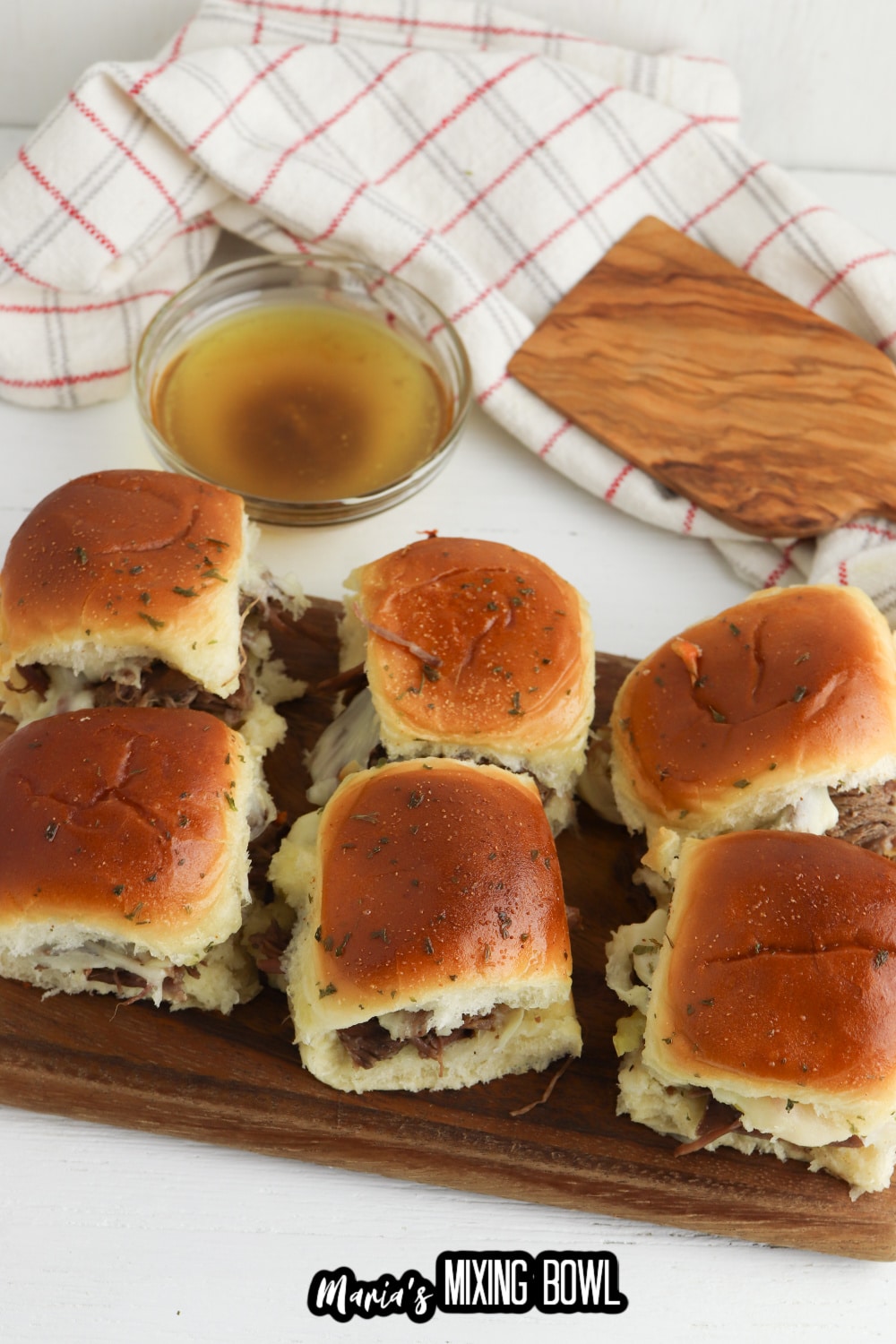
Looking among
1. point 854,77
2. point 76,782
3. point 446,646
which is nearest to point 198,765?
point 76,782

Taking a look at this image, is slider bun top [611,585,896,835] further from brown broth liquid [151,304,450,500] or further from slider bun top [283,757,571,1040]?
brown broth liquid [151,304,450,500]

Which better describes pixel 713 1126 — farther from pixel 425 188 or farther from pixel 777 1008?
pixel 425 188

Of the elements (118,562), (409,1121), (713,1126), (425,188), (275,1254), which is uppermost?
(425,188)

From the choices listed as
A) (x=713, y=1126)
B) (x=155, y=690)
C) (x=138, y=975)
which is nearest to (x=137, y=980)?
(x=138, y=975)

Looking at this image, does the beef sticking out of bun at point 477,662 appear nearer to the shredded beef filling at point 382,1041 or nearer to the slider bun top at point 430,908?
the slider bun top at point 430,908

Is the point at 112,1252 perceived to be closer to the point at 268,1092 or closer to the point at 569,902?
the point at 268,1092

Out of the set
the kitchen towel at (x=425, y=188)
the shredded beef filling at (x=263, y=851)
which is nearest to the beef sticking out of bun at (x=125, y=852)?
the shredded beef filling at (x=263, y=851)

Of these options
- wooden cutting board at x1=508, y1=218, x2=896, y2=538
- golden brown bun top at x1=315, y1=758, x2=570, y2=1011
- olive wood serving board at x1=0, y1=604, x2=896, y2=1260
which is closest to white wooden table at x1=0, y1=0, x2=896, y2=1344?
olive wood serving board at x1=0, y1=604, x2=896, y2=1260
